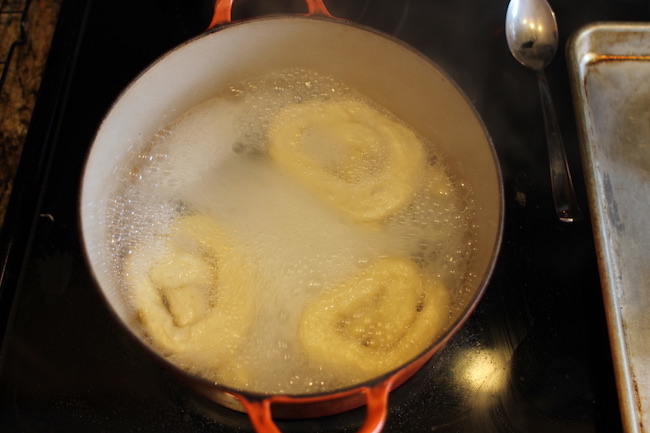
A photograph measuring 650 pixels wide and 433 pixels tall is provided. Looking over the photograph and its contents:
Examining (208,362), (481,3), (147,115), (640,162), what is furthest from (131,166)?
(640,162)

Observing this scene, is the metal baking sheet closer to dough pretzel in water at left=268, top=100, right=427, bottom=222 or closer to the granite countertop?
dough pretzel in water at left=268, top=100, right=427, bottom=222

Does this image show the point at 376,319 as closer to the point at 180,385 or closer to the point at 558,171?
the point at 180,385

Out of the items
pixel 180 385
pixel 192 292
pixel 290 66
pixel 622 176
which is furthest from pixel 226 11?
pixel 622 176

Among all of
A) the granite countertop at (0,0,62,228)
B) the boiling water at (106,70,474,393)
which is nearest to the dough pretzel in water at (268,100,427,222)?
the boiling water at (106,70,474,393)

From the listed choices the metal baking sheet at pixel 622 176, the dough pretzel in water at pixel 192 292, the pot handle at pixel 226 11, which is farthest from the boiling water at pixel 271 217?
the metal baking sheet at pixel 622 176

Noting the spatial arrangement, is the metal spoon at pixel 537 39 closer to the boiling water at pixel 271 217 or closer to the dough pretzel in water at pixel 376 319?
the boiling water at pixel 271 217

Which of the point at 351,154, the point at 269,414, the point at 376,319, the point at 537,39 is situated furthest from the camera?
the point at 537,39
